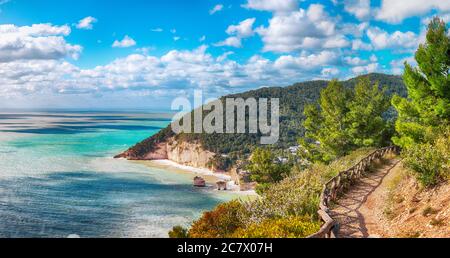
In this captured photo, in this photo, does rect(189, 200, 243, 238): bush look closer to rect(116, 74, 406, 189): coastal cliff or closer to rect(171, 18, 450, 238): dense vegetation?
rect(171, 18, 450, 238): dense vegetation

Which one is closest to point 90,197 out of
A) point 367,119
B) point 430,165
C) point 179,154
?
point 179,154

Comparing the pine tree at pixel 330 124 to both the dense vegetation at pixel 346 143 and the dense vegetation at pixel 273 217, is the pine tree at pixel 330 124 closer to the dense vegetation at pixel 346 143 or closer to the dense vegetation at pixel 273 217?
the dense vegetation at pixel 346 143

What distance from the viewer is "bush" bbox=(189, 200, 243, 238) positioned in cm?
1273

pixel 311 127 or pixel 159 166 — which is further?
pixel 159 166

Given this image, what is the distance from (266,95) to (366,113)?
3654 inches

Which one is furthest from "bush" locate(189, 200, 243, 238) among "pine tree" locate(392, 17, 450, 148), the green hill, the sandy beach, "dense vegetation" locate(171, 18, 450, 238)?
the green hill

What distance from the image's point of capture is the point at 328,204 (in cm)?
1274

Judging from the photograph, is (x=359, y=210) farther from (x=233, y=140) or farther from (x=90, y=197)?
(x=233, y=140)

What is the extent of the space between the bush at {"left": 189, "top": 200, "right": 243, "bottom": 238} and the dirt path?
3.24 m

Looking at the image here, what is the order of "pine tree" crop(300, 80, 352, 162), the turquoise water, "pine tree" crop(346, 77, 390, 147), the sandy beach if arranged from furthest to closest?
1. the sandy beach
2. the turquoise water
3. "pine tree" crop(300, 80, 352, 162)
4. "pine tree" crop(346, 77, 390, 147)

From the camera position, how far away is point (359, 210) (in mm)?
12445
